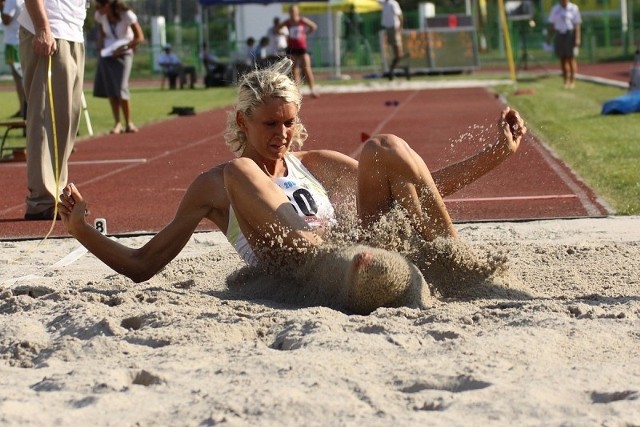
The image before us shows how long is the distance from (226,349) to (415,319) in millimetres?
710

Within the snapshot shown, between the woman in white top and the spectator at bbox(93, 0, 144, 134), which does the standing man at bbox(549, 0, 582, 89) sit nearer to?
the spectator at bbox(93, 0, 144, 134)

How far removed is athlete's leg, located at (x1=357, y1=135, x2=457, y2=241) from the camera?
16.2 ft

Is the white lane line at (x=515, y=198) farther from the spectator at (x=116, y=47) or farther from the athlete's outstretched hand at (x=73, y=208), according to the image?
the spectator at (x=116, y=47)

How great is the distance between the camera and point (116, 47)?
15953 mm

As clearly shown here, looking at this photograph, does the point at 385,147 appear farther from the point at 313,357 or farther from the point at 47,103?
the point at 47,103

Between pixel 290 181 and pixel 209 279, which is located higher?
pixel 290 181

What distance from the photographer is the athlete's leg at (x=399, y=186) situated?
4.93 m

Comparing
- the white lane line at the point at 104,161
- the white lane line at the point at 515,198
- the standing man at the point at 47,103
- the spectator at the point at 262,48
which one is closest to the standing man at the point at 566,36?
the spectator at the point at 262,48

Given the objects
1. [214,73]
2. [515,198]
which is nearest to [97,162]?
[515,198]

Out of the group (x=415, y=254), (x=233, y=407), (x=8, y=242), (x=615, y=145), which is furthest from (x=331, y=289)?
(x=615, y=145)

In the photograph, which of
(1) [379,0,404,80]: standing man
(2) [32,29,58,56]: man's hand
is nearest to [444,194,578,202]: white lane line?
(2) [32,29,58,56]: man's hand

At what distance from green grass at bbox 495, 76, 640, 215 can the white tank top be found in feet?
9.32

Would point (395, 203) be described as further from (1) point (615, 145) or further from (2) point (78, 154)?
(2) point (78, 154)

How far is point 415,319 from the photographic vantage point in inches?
175
